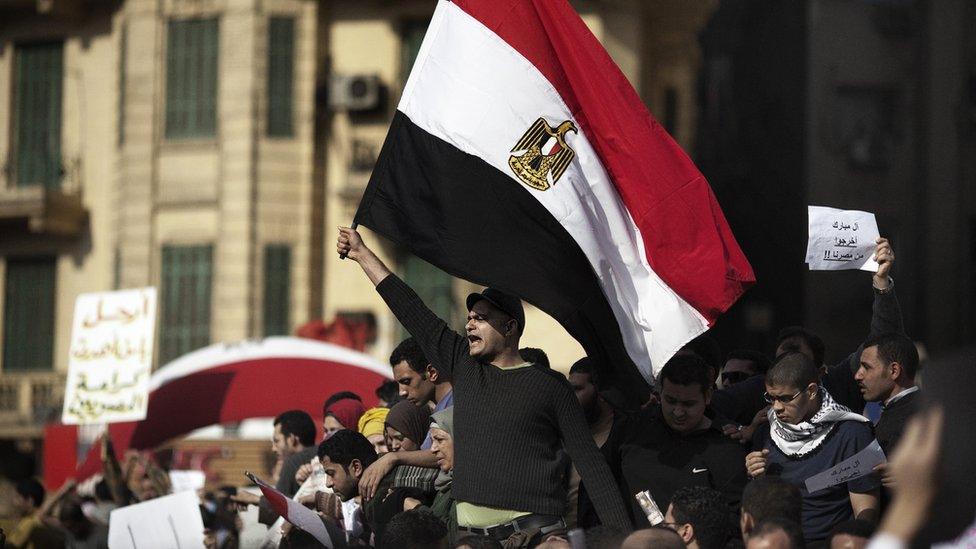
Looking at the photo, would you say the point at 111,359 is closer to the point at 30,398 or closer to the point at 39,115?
the point at 30,398

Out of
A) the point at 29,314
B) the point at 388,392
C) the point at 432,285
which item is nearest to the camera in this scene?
the point at 388,392

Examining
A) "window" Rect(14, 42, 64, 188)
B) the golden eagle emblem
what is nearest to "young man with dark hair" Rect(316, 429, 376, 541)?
the golden eagle emblem

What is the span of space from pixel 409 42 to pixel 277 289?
4.04 m

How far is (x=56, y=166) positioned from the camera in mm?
24594

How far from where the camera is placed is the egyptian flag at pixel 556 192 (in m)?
6.53

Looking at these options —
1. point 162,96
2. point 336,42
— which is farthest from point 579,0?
point 162,96

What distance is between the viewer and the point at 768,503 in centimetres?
512

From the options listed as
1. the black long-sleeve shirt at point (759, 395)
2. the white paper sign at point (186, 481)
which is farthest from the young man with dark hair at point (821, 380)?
the white paper sign at point (186, 481)

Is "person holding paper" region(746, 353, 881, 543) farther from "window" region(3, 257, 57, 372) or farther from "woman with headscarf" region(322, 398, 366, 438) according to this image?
"window" region(3, 257, 57, 372)

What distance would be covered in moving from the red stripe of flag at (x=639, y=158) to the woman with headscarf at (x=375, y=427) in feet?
5.40

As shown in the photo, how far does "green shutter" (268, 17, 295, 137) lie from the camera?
896 inches

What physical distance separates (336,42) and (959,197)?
12.3m

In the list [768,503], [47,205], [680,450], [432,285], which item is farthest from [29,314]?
[768,503]

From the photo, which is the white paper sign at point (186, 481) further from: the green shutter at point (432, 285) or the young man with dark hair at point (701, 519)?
Answer: the green shutter at point (432, 285)
